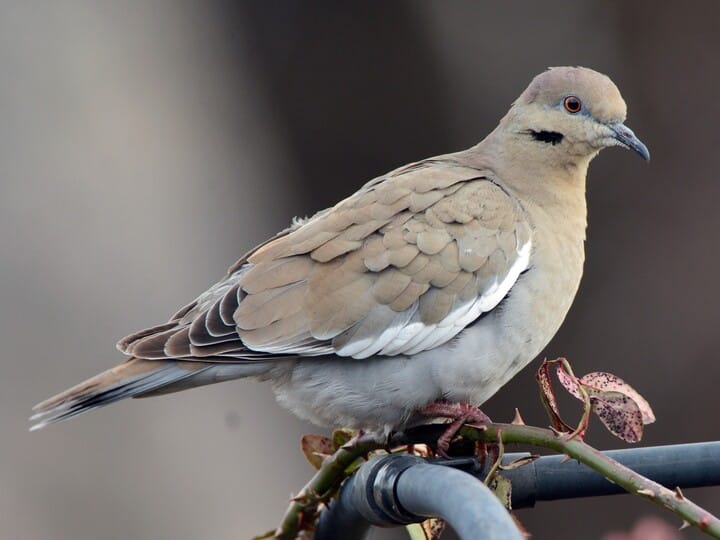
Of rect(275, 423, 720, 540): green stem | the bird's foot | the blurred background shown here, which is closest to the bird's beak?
the bird's foot

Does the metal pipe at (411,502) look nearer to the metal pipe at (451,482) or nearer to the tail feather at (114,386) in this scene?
the metal pipe at (451,482)

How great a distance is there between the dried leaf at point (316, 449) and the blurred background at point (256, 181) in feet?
9.66

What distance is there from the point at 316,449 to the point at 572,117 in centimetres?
148

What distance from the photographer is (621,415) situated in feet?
5.39

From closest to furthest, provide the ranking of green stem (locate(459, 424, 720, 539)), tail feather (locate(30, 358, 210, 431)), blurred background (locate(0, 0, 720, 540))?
green stem (locate(459, 424, 720, 539)), tail feather (locate(30, 358, 210, 431)), blurred background (locate(0, 0, 720, 540))

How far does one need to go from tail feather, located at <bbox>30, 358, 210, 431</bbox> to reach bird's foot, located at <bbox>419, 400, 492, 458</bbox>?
531mm

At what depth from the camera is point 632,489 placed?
1.46 m

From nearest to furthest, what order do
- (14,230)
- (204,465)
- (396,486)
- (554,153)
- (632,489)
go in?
(632,489) < (396,486) < (554,153) < (14,230) < (204,465)

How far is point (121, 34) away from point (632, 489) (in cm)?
432

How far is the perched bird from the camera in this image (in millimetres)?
2598

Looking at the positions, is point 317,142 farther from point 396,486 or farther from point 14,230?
point 396,486

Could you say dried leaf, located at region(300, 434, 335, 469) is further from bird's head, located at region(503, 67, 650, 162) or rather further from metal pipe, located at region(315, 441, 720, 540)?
bird's head, located at region(503, 67, 650, 162)

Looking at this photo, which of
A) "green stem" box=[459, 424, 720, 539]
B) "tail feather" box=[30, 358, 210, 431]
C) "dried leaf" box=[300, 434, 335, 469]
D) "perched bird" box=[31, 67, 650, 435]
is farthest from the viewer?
"perched bird" box=[31, 67, 650, 435]

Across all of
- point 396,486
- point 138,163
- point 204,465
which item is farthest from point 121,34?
point 396,486
